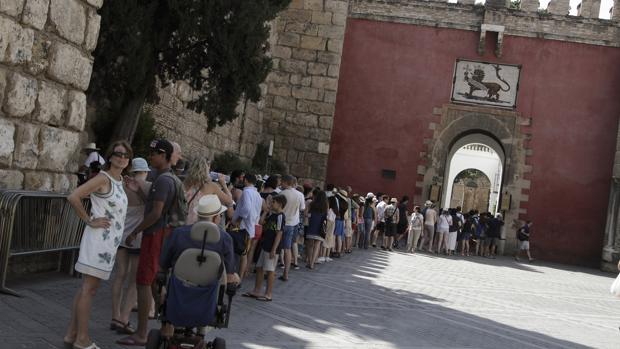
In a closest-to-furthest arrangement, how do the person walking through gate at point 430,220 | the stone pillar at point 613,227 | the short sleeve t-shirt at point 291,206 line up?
the short sleeve t-shirt at point 291,206, the person walking through gate at point 430,220, the stone pillar at point 613,227

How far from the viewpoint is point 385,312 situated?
859 cm

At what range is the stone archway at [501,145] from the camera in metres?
21.4

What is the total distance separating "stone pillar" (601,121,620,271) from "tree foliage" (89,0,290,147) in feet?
40.7

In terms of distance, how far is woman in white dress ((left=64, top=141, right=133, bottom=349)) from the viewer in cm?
478

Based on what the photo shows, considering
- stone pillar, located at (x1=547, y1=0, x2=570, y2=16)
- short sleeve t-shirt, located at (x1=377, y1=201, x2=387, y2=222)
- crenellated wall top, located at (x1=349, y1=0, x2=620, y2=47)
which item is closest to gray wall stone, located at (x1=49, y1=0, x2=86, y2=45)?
short sleeve t-shirt, located at (x1=377, y1=201, x2=387, y2=222)

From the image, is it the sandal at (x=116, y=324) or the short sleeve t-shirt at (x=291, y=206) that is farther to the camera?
the short sleeve t-shirt at (x=291, y=206)

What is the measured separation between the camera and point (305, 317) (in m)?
7.62

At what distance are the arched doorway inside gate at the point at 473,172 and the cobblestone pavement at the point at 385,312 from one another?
9.71 meters

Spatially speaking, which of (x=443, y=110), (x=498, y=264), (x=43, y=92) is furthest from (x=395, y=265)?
(x=43, y=92)

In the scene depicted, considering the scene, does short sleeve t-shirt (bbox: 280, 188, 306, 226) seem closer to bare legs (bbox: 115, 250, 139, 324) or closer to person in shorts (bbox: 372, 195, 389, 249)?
bare legs (bbox: 115, 250, 139, 324)

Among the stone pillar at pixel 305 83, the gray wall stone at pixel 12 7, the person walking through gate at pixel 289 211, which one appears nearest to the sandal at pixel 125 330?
the gray wall stone at pixel 12 7

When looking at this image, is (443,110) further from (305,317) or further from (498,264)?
(305,317)

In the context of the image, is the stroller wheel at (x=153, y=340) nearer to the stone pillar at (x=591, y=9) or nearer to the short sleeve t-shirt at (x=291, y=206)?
the short sleeve t-shirt at (x=291, y=206)

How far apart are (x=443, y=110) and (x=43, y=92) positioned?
1625 centimetres
